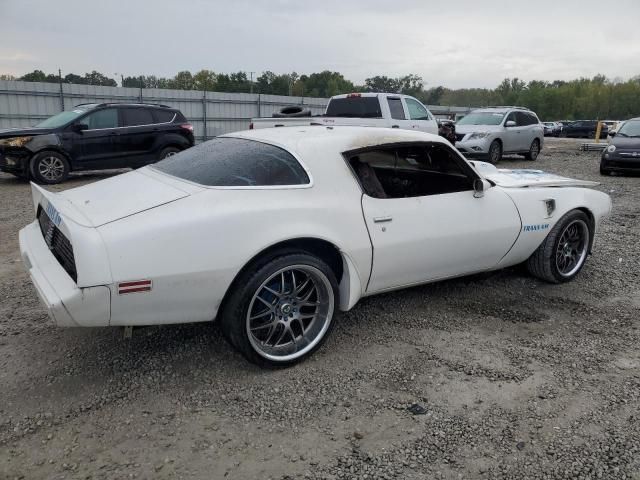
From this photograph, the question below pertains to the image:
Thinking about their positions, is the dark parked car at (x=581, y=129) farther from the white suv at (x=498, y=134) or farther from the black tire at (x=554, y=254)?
the black tire at (x=554, y=254)

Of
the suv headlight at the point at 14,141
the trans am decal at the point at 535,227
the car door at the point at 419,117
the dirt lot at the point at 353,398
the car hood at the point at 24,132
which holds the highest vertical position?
the car door at the point at 419,117

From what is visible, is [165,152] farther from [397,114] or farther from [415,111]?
[415,111]

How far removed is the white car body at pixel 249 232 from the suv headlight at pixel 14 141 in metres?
7.02

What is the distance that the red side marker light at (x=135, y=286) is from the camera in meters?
2.46

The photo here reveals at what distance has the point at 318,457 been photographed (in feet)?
7.59

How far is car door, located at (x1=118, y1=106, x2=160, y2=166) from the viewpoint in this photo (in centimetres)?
1049

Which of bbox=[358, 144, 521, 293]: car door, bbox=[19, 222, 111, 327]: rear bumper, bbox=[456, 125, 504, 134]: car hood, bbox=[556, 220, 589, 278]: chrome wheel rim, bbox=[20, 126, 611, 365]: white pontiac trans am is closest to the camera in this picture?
bbox=[19, 222, 111, 327]: rear bumper

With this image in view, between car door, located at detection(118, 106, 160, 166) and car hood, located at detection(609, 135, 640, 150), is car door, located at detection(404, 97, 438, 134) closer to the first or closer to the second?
car hood, located at detection(609, 135, 640, 150)

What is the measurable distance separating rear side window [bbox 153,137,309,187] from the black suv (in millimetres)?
7310

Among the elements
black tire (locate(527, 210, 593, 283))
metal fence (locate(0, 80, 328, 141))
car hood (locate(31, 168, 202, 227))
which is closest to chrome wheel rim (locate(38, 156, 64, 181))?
metal fence (locate(0, 80, 328, 141))

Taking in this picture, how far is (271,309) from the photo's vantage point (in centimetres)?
297

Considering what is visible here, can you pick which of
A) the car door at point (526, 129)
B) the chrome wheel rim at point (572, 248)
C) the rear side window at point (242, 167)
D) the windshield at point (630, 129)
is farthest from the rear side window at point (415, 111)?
the rear side window at point (242, 167)

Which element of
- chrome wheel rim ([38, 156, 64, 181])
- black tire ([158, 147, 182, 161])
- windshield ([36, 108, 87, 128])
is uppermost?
windshield ([36, 108, 87, 128])

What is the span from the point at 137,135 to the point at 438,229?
872cm
